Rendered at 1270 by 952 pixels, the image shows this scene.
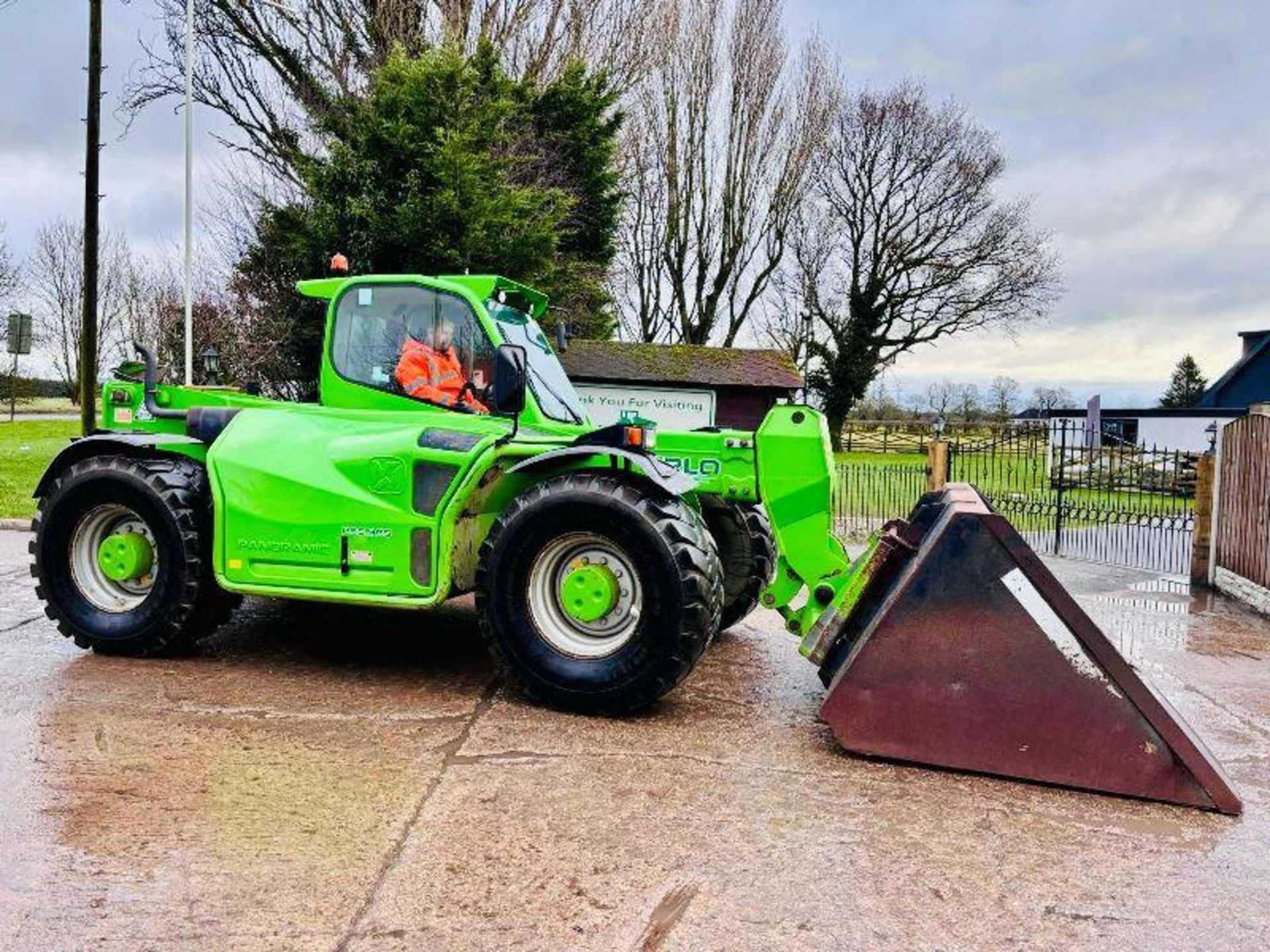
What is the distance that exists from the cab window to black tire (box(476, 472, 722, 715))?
1.13 meters

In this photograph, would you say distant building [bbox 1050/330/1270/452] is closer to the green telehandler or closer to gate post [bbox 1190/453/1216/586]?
gate post [bbox 1190/453/1216/586]

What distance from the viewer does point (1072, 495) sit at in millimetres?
16172

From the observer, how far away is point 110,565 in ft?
19.6

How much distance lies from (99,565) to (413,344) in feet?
7.26

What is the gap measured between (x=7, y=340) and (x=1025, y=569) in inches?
896

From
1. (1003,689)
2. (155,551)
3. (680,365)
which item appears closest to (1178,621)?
(1003,689)

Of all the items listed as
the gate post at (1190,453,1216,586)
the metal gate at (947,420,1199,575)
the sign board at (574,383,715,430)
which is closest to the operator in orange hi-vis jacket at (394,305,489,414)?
the sign board at (574,383,715,430)

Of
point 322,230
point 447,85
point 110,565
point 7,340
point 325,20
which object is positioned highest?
point 325,20

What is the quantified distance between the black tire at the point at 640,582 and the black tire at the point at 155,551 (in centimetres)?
178

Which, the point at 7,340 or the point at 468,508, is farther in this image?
the point at 7,340

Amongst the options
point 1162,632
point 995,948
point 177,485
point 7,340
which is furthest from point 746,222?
point 995,948

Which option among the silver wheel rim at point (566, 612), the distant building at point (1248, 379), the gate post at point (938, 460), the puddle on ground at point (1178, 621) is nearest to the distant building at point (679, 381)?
the gate post at point (938, 460)

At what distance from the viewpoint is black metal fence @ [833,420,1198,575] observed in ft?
45.0

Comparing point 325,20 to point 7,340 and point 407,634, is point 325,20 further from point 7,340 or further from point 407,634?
point 407,634
